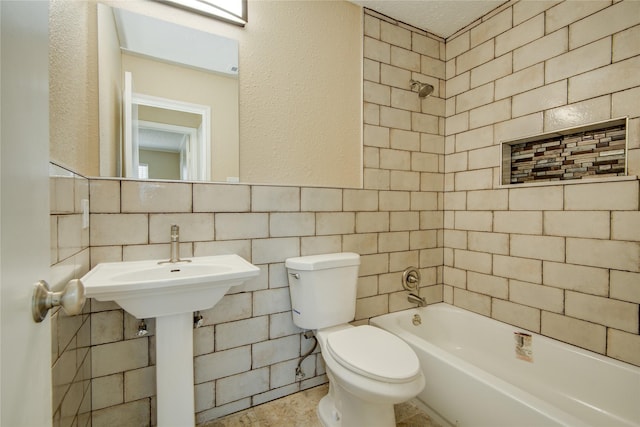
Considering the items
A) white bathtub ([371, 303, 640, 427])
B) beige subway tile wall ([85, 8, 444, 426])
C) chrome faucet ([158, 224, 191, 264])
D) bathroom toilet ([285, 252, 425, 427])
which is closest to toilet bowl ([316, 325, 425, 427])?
bathroom toilet ([285, 252, 425, 427])

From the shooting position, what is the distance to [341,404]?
1466mm

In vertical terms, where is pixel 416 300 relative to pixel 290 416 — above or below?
above

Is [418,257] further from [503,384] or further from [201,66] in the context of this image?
[201,66]

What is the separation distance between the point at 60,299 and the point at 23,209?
0.50ft

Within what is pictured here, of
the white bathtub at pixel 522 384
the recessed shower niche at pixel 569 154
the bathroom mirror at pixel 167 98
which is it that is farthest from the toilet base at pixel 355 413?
the recessed shower niche at pixel 569 154

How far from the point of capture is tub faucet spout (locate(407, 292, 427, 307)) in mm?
2122

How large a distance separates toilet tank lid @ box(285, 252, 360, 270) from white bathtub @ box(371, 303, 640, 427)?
1.81 ft

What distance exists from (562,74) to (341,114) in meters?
1.26

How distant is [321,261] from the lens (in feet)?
5.32

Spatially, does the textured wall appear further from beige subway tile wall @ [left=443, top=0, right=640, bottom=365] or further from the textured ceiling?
beige subway tile wall @ [left=443, top=0, right=640, bottom=365]

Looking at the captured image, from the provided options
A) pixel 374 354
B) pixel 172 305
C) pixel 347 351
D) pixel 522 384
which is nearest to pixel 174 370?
pixel 172 305

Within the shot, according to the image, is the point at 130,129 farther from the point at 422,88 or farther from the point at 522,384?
the point at 522,384

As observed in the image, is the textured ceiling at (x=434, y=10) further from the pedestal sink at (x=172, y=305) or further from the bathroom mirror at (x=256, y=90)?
the pedestal sink at (x=172, y=305)

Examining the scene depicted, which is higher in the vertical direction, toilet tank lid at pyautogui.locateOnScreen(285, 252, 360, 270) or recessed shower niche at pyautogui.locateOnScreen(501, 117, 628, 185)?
recessed shower niche at pyautogui.locateOnScreen(501, 117, 628, 185)
